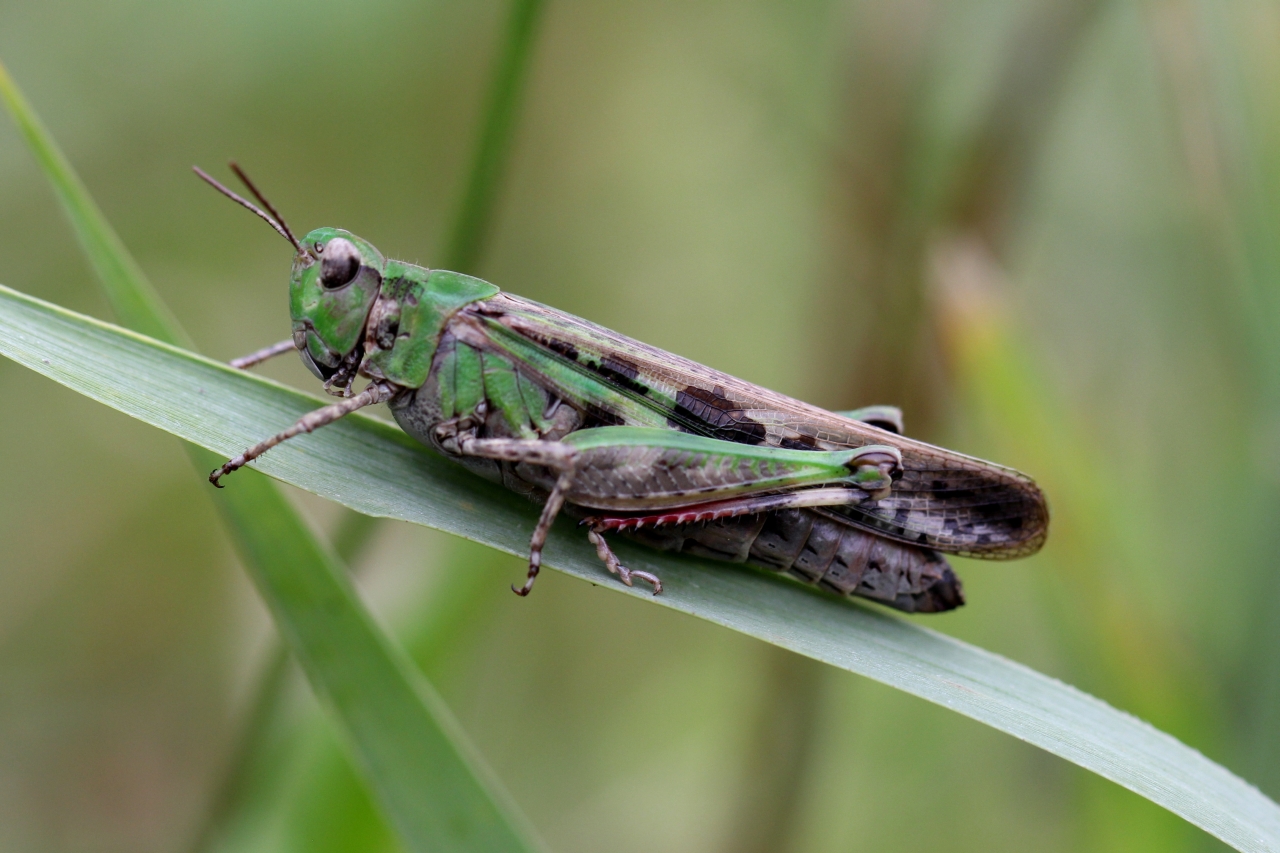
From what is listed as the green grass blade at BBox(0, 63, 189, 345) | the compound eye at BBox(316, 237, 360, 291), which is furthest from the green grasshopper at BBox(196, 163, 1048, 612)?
the green grass blade at BBox(0, 63, 189, 345)

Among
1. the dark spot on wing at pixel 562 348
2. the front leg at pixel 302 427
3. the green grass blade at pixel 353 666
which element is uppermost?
the dark spot on wing at pixel 562 348

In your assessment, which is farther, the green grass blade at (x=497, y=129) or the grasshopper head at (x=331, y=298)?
the grasshopper head at (x=331, y=298)

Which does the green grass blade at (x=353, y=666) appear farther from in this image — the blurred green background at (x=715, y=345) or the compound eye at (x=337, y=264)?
the blurred green background at (x=715, y=345)

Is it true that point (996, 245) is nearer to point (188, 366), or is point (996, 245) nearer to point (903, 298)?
point (903, 298)

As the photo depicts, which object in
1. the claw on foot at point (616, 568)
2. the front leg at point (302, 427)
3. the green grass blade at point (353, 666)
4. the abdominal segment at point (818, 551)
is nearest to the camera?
the green grass blade at point (353, 666)

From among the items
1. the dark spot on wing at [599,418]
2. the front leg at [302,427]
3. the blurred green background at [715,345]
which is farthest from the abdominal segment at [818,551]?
the front leg at [302,427]

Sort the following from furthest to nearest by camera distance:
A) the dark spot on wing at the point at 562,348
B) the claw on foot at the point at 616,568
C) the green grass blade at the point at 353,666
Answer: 1. the dark spot on wing at the point at 562,348
2. the claw on foot at the point at 616,568
3. the green grass blade at the point at 353,666

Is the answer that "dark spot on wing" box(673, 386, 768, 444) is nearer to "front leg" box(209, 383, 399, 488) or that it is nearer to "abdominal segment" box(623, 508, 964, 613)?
"abdominal segment" box(623, 508, 964, 613)
